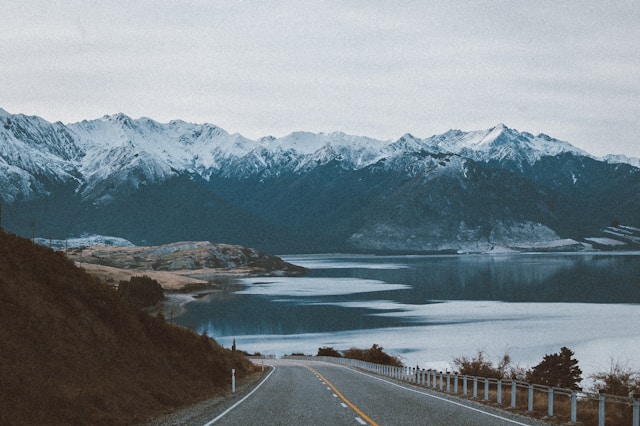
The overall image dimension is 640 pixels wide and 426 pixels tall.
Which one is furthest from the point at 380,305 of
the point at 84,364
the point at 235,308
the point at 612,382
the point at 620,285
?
the point at 84,364

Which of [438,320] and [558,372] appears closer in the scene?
[558,372]

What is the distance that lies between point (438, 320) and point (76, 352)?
10479cm

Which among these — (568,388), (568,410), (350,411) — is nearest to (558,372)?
(568,388)

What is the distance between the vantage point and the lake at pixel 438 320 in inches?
3307

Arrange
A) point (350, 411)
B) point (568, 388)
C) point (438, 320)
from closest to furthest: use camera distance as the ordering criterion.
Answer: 1. point (350, 411)
2. point (568, 388)
3. point (438, 320)

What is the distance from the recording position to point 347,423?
18.0 meters

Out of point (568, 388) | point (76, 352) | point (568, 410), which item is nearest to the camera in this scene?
point (568, 410)

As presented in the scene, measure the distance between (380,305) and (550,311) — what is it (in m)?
34.2

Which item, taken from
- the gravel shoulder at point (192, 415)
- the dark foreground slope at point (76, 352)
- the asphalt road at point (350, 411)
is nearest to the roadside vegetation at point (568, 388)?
the asphalt road at point (350, 411)

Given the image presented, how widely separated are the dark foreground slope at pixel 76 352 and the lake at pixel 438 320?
45076 millimetres

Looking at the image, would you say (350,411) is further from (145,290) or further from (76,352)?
(145,290)

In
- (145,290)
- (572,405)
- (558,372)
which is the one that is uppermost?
(572,405)

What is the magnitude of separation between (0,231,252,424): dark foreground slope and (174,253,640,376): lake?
4508 cm

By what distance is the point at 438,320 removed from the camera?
401ft
